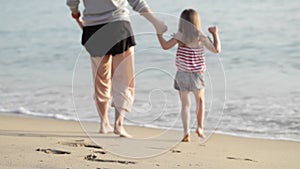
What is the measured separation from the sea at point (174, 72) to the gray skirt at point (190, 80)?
0.37ft

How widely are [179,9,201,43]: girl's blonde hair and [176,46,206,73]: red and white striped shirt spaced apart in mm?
117

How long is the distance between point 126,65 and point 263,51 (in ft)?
16.8

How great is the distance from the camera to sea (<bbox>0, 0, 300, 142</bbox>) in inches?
213

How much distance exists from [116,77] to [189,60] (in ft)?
1.88

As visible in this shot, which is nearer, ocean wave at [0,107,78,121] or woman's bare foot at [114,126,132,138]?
woman's bare foot at [114,126,132,138]

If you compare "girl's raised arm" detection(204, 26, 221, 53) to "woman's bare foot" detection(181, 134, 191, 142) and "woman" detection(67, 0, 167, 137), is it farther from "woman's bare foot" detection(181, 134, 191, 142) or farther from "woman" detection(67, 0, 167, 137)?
"woman's bare foot" detection(181, 134, 191, 142)

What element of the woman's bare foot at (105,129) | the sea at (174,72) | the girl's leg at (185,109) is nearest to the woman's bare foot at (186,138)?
the girl's leg at (185,109)

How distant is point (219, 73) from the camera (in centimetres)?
512

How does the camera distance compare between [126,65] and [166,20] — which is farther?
[126,65]

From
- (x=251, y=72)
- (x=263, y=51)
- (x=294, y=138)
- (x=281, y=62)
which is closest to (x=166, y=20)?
(x=294, y=138)

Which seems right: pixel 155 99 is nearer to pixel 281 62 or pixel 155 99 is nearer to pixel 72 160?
pixel 72 160

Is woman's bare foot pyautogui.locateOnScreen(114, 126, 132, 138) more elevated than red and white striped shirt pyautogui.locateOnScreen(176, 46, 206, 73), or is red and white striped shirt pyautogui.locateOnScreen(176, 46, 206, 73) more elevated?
red and white striped shirt pyautogui.locateOnScreen(176, 46, 206, 73)

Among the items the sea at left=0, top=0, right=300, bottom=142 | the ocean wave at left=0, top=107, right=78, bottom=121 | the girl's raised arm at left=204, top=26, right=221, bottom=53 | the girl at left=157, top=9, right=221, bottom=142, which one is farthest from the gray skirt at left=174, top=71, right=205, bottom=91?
the ocean wave at left=0, top=107, right=78, bottom=121

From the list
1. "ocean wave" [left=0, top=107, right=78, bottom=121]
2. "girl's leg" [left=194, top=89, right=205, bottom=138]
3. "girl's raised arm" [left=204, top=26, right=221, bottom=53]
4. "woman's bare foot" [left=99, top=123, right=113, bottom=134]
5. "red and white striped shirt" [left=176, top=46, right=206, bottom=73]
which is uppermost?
"girl's raised arm" [left=204, top=26, right=221, bottom=53]
